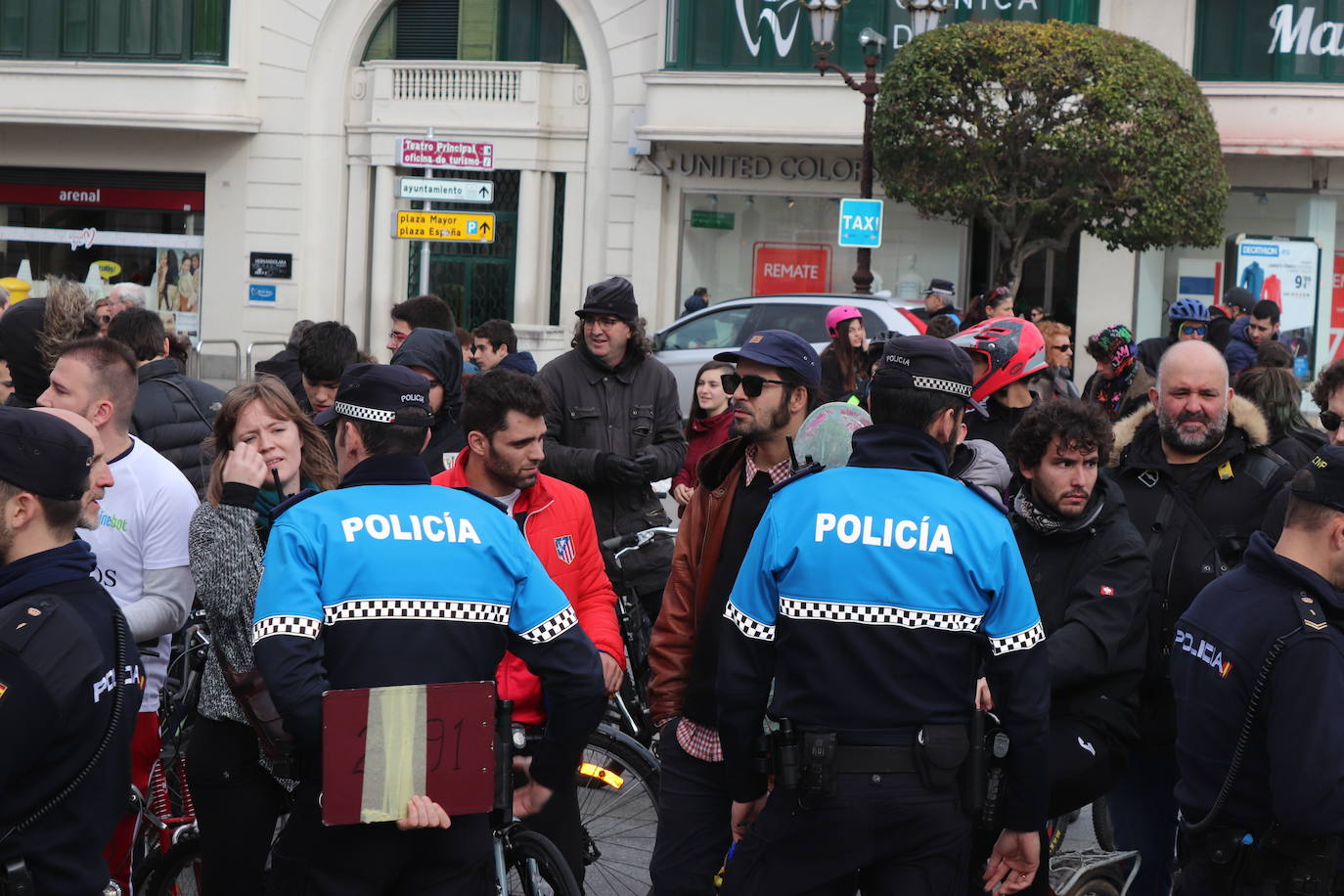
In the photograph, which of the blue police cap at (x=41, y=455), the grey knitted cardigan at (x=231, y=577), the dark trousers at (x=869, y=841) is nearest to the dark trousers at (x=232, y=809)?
the grey knitted cardigan at (x=231, y=577)

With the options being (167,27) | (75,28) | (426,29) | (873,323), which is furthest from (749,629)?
(75,28)

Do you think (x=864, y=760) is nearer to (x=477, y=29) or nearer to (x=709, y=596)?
(x=709, y=596)

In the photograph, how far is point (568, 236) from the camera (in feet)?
89.2

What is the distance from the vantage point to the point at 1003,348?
255 inches

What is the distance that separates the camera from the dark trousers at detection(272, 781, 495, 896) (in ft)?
12.3

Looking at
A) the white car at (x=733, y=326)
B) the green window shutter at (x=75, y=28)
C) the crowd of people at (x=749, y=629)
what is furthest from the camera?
the green window shutter at (x=75, y=28)

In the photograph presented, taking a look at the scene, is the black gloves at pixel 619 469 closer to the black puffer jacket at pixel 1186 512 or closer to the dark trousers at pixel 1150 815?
the black puffer jacket at pixel 1186 512

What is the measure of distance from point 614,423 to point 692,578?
2.93 meters

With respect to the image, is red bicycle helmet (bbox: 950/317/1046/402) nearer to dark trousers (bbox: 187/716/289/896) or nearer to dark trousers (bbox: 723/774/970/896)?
dark trousers (bbox: 723/774/970/896)

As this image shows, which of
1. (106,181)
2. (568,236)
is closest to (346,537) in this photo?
(568,236)

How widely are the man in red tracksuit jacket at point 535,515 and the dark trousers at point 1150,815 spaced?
185 cm

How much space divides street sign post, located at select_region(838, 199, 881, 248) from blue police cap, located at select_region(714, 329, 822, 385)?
45.7ft

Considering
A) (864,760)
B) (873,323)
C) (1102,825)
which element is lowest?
(1102,825)

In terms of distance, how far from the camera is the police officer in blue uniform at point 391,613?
3680mm
